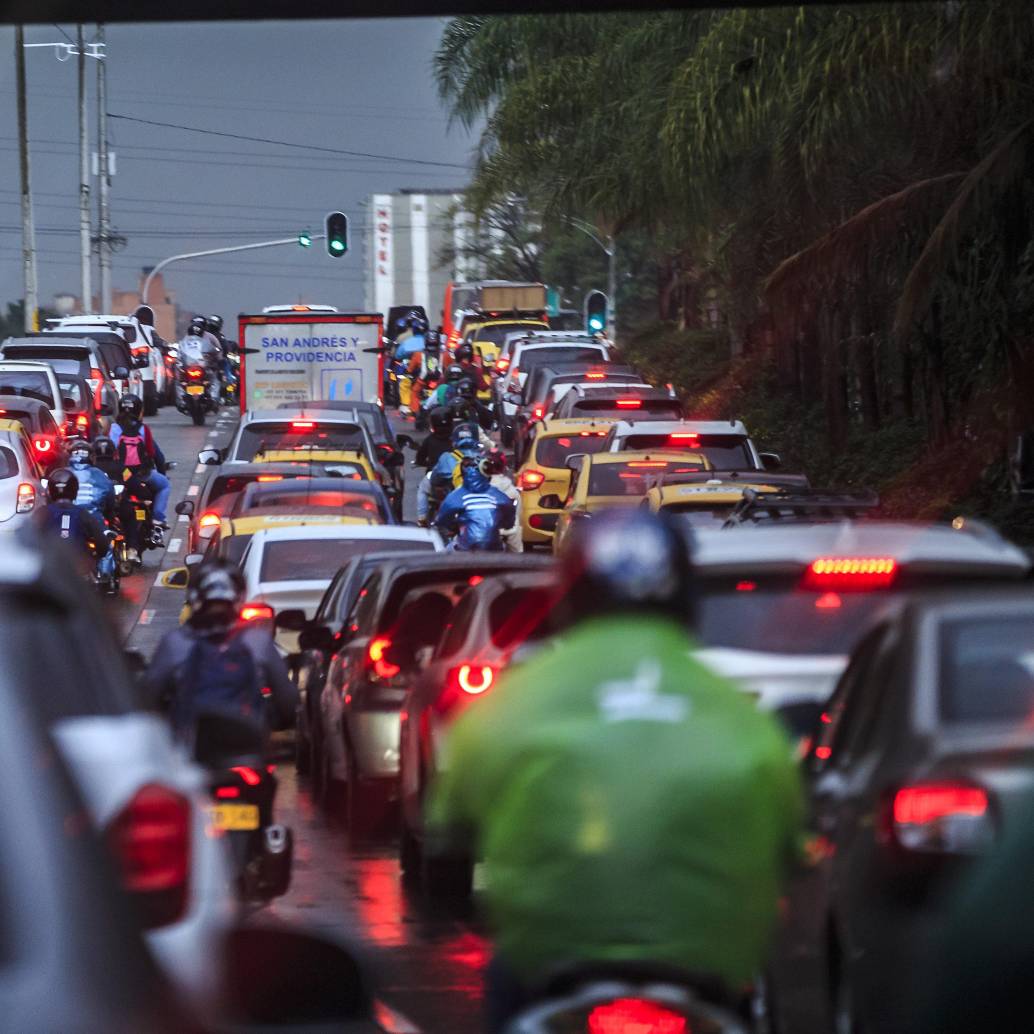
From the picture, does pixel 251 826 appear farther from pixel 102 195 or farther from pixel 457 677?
pixel 102 195

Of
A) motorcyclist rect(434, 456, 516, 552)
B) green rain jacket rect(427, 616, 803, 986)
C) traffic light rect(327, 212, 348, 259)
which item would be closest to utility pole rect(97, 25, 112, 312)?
traffic light rect(327, 212, 348, 259)

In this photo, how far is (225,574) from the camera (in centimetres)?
982

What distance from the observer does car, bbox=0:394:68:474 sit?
3134cm

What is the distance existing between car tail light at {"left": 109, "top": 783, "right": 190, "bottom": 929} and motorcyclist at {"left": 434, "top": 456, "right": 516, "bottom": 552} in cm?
1673

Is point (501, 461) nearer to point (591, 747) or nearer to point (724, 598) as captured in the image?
point (724, 598)

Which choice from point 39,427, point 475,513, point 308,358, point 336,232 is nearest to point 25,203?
point 336,232

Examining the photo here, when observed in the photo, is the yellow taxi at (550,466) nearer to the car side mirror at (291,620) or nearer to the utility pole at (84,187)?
the car side mirror at (291,620)

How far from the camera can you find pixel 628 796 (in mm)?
4309

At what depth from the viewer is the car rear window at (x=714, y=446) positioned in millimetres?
24453

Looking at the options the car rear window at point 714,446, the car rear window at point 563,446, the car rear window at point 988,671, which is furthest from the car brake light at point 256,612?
the car rear window at point 563,446

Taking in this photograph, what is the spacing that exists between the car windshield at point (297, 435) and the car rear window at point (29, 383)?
792 centimetres

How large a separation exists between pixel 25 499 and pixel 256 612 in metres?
10.8

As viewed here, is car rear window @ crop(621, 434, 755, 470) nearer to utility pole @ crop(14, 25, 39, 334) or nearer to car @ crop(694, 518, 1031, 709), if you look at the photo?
car @ crop(694, 518, 1031, 709)

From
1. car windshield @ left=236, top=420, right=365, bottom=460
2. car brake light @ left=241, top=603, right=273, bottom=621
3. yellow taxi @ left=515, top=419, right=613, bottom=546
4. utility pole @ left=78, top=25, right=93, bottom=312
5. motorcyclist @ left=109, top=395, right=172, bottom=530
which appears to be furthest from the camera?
utility pole @ left=78, top=25, right=93, bottom=312
